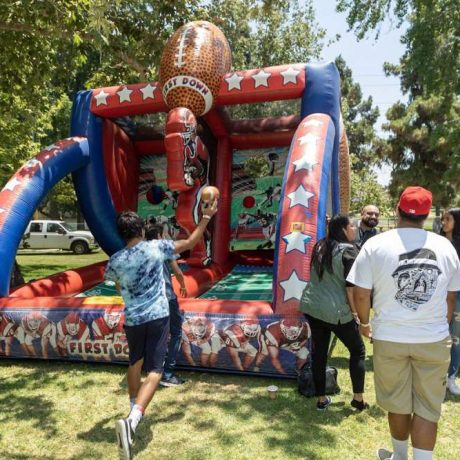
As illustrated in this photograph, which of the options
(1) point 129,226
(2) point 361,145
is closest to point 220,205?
(1) point 129,226

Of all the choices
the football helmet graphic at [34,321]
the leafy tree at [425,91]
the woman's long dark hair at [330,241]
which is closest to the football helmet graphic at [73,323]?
the football helmet graphic at [34,321]

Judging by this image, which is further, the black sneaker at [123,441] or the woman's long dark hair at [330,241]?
the woman's long dark hair at [330,241]

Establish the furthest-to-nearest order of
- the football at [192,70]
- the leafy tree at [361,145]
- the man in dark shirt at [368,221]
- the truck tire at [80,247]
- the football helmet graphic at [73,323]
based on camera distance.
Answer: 1. the leafy tree at [361,145]
2. the truck tire at [80,247]
3. the football at [192,70]
4. the man in dark shirt at [368,221]
5. the football helmet graphic at [73,323]

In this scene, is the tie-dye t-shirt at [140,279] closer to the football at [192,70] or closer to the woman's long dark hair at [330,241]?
the woman's long dark hair at [330,241]

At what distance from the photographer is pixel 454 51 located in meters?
10.6

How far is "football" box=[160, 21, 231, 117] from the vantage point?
5938 mm

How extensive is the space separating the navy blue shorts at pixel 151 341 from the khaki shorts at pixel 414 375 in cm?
138

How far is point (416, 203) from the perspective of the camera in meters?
2.42

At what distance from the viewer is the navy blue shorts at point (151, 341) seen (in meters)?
3.13

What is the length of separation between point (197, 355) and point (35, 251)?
18025 mm

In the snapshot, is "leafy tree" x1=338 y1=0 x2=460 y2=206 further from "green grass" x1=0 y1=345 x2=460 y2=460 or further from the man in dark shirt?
"green grass" x1=0 y1=345 x2=460 y2=460

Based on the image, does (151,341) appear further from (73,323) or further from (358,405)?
(73,323)

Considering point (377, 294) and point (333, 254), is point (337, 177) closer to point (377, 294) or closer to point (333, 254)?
point (333, 254)

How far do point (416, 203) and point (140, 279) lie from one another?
1708mm
